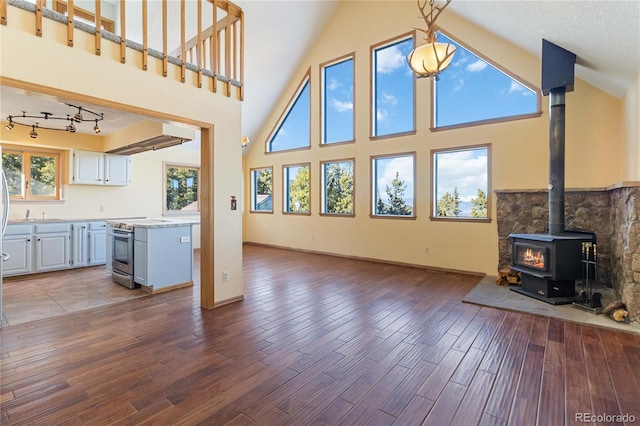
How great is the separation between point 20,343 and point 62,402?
1.35 metres

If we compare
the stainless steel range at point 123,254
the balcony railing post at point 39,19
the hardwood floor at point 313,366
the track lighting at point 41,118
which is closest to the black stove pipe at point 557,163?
the hardwood floor at point 313,366

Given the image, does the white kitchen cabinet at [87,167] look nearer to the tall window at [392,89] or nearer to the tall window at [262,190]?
the tall window at [262,190]

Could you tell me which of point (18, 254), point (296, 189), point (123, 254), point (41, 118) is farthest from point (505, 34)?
point (18, 254)

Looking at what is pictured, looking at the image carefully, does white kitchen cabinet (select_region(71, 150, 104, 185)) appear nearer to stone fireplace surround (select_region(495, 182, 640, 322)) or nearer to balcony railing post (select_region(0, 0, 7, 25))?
balcony railing post (select_region(0, 0, 7, 25))

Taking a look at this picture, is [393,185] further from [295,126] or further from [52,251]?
[52,251]

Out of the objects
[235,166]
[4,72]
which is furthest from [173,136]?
[4,72]

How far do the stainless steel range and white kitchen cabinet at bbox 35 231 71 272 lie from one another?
4.33 feet

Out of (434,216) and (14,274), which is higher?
(434,216)

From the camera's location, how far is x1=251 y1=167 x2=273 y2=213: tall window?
878cm

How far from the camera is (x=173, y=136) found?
4375 mm

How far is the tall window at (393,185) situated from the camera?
243 inches

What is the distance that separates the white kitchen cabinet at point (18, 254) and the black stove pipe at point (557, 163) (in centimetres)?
804

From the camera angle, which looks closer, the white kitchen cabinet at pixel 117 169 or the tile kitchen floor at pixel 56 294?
the tile kitchen floor at pixel 56 294

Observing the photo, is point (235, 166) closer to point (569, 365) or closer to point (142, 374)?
point (142, 374)
